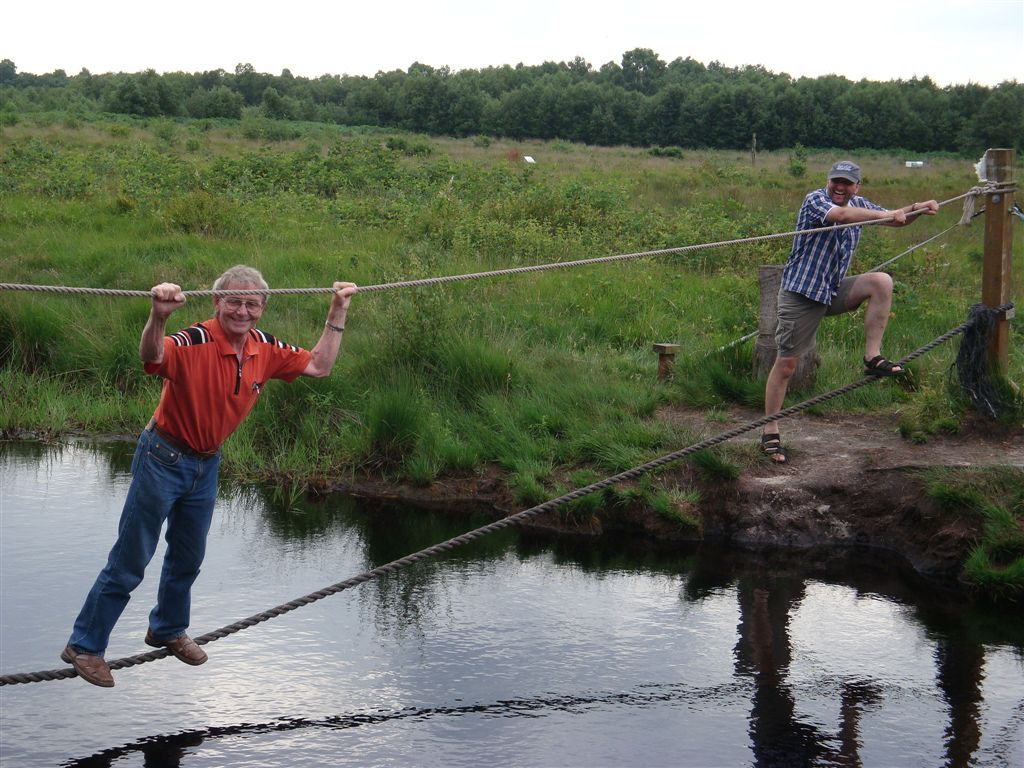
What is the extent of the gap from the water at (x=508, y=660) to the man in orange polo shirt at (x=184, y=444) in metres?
0.71

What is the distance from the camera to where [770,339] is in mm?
9172

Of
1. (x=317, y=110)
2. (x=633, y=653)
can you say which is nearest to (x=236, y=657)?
(x=633, y=653)

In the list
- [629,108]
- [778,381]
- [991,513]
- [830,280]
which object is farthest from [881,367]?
[629,108]

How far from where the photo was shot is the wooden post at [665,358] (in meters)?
9.66

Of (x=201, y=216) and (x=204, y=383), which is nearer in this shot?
(x=204, y=383)

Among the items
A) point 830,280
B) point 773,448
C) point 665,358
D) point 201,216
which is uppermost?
point 201,216

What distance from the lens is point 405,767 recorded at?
4.80 m

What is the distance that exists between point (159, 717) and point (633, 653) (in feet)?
7.89

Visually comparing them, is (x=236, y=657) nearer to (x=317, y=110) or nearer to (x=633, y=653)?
(x=633, y=653)

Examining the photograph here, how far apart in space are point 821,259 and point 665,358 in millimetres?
2632

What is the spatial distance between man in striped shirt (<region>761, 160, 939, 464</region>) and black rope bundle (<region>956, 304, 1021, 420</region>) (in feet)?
3.74

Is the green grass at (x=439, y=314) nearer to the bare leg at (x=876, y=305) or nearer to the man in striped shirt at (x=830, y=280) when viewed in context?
the man in striped shirt at (x=830, y=280)

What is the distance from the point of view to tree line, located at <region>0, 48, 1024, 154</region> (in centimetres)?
5216

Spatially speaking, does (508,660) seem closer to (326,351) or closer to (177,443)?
Answer: (326,351)
